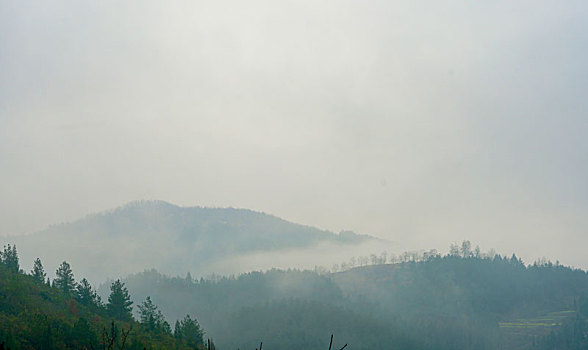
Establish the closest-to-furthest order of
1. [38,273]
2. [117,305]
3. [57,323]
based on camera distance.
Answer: [57,323] → [117,305] → [38,273]

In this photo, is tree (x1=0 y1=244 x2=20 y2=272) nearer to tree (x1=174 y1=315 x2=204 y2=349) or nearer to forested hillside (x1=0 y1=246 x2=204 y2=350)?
forested hillside (x1=0 y1=246 x2=204 y2=350)

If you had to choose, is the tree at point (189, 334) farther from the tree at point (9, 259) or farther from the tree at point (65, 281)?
the tree at point (9, 259)

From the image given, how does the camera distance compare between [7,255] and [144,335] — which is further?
[7,255]

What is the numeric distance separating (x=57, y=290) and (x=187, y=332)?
2754cm

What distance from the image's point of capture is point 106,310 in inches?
3949

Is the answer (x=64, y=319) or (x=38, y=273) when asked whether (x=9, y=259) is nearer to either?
(x=38, y=273)

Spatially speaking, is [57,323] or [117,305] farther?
[117,305]

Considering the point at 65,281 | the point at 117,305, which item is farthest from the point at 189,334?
the point at 65,281

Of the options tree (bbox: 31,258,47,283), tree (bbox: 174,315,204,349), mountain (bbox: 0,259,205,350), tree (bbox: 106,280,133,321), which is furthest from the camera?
tree (bbox: 31,258,47,283)

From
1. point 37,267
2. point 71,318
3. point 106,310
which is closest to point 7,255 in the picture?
point 37,267

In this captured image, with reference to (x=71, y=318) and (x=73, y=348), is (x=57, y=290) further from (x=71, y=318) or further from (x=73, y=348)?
(x=73, y=348)

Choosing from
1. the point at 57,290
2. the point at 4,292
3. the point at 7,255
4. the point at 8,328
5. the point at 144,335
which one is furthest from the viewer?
the point at 7,255

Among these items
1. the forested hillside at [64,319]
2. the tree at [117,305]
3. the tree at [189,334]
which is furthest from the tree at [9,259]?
the tree at [189,334]

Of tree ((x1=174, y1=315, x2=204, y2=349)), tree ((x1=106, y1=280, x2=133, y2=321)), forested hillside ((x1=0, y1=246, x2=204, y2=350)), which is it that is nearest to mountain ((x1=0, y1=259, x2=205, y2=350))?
forested hillside ((x1=0, y1=246, x2=204, y2=350))
